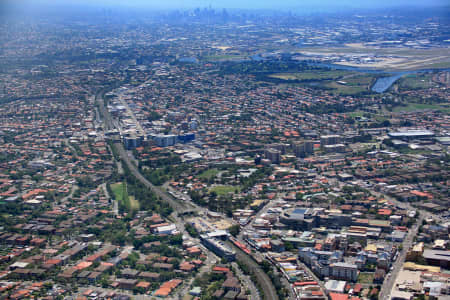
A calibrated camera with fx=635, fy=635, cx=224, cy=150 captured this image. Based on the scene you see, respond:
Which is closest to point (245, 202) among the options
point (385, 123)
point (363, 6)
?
point (385, 123)

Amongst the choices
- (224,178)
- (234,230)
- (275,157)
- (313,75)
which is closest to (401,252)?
(234,230)

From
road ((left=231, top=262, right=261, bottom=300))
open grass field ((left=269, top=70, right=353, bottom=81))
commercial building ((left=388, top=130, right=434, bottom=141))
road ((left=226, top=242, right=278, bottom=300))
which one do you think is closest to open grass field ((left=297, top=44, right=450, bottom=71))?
open grass field ((left=269, top=70, right=353, bottom=81))

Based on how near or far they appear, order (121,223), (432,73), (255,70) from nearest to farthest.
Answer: (121,223) → (432,73) → (255,70)

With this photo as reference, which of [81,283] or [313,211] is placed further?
Result: [313,211]

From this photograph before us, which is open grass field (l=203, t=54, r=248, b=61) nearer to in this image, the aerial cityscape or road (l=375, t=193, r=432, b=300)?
the aerial cityscape

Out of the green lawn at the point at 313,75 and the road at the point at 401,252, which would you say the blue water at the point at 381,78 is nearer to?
the green lawn at the point at 313,75

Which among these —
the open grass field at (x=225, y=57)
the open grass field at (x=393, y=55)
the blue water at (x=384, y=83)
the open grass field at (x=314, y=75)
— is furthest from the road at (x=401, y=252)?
the open grass field at (x=225, y=57)

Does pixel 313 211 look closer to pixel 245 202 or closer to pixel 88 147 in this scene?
pixel 245 202
